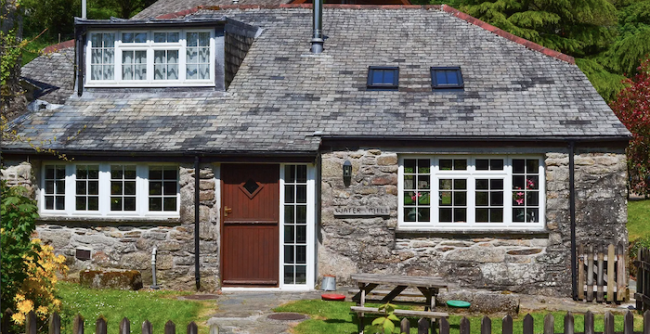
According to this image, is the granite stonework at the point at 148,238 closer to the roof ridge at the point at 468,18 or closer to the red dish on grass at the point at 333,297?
the red dish on grass at the point at 333,297

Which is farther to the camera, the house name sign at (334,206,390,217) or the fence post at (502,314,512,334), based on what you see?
the house name sign at (334,206,390,217)

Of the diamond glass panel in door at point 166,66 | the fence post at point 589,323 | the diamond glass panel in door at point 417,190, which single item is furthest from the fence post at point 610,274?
the diamond glass panel in door at point 166,66

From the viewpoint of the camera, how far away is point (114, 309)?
1148 cm

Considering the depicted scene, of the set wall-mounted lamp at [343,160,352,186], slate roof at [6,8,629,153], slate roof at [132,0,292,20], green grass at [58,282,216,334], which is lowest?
green grass at [58,282,216,334]

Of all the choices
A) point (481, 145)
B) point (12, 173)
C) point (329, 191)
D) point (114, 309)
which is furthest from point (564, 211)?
point (12, 173)

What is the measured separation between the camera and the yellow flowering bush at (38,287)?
866 centimetres

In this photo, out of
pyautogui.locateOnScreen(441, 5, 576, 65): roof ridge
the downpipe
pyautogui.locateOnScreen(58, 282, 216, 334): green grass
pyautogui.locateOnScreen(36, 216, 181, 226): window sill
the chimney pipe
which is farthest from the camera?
the chimney pipe

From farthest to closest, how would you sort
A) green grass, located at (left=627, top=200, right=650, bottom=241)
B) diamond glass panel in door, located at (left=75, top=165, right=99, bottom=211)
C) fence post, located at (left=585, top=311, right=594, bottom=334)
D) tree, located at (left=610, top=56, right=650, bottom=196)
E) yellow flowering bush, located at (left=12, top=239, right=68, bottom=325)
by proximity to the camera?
tree, located at (left=610, top=56, right=650, bottom=196) → green grass, located at (left=627, top=200, right=650, bottom=241) → diamond glass panel in door, located at (left=75, top=165, right=99, bottom=211) → yellow flowering bush, located at (left=12, top=239, right=68, bottom=325) → fence post, located at (left=585, top=311, right=594, bottom=334)

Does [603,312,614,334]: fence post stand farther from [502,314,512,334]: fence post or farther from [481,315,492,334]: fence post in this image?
[481,315,492,334]: fence post

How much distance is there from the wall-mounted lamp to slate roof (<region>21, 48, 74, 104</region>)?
6.01 metres

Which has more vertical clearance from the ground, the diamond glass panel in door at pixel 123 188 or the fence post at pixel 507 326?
the diamond glass panel in door at pixel 123 188

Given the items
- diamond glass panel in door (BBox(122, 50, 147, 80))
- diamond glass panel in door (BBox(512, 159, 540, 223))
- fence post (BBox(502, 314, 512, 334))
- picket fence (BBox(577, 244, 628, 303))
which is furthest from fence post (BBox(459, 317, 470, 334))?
diamond glass panel in door (BBox(122, 50, 147, 80))

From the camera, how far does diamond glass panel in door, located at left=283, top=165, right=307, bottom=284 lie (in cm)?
1404

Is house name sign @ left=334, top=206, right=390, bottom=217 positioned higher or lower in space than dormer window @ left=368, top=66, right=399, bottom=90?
lower
